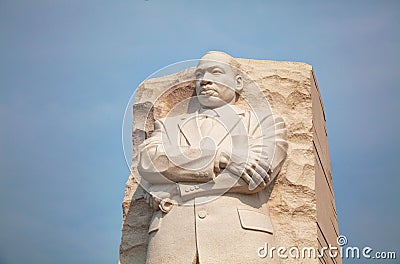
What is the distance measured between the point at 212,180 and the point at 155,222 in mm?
722

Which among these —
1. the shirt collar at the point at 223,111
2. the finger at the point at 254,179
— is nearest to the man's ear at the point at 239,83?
the shirt collar at the point at 223,111

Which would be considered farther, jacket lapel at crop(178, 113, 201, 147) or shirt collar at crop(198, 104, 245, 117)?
shirt collar at crop(198, 104, 245, 117)

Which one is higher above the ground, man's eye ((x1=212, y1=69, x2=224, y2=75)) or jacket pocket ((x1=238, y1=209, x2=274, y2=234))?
man's eye ((x1=212, y1=69, x2=224, y2=75))

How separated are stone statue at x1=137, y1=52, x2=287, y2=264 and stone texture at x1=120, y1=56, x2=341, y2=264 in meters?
0.29

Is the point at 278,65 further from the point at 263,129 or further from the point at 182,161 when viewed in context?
the point at 182,161

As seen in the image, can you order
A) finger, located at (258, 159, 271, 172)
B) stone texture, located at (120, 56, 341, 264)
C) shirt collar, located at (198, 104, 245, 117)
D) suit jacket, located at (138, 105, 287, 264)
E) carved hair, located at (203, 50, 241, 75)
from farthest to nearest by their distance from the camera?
carved hair, located at (203, 50, 241, 75)
shirt collar, located at (198, 104, 245, 117)
stone texture, located at (120, 56, 341, 264)
finger, located at (258, 159, 271, 172)
suit jacket, located at (138, 105, 287, 264)

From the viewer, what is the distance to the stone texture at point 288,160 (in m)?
6.82

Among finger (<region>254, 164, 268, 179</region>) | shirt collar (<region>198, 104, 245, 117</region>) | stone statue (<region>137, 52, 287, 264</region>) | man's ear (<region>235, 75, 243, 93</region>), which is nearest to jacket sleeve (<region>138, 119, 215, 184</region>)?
stone statue (<region>137, 52, 287, 264</region>)

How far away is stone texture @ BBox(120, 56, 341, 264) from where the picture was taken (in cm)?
682

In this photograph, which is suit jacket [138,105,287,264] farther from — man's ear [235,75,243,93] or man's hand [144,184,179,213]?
man's ear [235,75,243,93]

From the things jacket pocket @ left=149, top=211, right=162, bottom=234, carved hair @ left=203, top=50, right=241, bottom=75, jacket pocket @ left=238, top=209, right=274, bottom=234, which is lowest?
jacket pocket @ left=238, top=209, right=274, bottom=234

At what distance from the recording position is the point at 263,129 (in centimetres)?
686

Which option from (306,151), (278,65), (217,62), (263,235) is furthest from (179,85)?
(263,235)

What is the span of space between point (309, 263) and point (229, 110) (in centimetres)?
177
